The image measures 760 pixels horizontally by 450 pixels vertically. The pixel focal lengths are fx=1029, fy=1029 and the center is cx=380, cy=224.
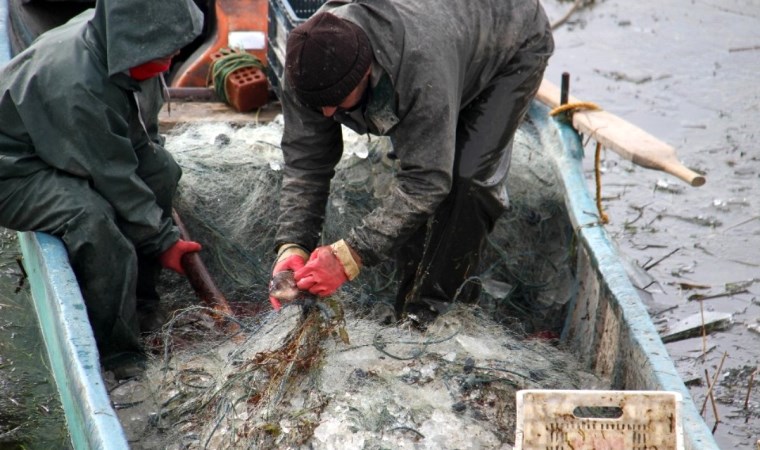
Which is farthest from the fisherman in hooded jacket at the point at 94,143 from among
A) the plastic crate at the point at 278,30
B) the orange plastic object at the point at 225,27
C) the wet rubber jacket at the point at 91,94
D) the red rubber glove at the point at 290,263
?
the orange plastic object at the point at 225,27

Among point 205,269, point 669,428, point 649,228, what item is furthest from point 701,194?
point 669,428

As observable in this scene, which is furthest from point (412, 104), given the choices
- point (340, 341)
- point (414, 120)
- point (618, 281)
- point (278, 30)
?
point (278, 30)

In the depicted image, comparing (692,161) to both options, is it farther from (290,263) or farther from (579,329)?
(290,263)

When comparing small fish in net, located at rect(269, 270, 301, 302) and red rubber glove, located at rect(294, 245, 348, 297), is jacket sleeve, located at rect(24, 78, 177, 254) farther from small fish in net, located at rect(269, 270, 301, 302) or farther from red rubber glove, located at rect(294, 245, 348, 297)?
red rubber glove, located at rect(294, 245, 348, 297)

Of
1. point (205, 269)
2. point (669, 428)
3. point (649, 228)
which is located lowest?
point (649, 228)

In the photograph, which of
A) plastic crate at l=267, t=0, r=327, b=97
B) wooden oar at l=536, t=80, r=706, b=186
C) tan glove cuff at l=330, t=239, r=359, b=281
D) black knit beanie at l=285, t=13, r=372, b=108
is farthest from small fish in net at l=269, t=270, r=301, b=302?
plastic crate at l=267, t=0, r=327, b=97

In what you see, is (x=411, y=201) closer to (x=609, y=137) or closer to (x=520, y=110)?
(x=520, y=110)

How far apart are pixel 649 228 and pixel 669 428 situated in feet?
14.7

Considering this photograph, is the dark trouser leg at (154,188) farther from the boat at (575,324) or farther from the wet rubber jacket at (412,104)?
the wet rubber jacket at (412,104)

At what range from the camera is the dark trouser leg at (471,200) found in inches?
179

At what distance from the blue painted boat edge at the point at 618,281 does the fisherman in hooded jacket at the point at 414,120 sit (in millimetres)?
539

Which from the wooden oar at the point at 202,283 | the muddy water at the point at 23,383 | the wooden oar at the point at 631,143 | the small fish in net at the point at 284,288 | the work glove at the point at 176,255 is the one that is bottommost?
the muddy water at the point at 23,383

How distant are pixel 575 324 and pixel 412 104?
1846 millimetres

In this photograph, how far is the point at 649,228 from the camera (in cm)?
762
